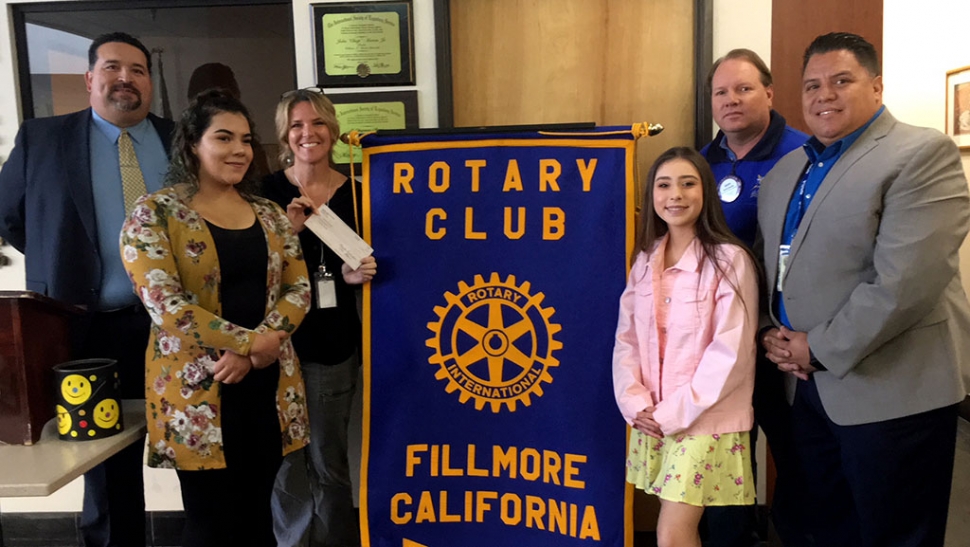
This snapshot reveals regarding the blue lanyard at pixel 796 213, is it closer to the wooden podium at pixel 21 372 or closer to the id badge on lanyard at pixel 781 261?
the id badge on lanyard at pixel 781 261

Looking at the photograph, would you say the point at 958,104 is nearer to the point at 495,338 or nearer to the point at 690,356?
the point at 690,356

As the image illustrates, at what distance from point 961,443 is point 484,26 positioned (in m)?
2.83

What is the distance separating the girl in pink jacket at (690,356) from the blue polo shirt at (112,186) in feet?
5.02

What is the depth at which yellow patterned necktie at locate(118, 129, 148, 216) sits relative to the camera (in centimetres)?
204

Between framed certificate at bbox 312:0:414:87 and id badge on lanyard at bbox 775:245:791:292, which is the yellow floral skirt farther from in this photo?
framed certificate at bbox 312:0:414:87

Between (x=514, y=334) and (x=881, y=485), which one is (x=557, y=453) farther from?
(x=881, y=485)

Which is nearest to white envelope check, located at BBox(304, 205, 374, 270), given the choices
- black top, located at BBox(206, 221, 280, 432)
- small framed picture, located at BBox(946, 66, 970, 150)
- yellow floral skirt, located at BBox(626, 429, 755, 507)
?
black top, located at BBox(206, 221, 280, 432)

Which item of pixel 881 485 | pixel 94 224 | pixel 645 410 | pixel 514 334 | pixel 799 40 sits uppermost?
pixel 799 40

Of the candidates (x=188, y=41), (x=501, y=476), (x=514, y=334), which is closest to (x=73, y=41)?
(x=188, y=41)

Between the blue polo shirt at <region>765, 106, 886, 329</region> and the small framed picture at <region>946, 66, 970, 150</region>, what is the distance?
1.56 meters

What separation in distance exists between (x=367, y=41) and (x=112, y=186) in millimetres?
994

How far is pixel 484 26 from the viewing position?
246cm

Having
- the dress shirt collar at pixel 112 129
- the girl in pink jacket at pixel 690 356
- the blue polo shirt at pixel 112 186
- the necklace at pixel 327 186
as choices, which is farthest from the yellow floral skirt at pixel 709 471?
the dress shirt collar at pixel 112 129

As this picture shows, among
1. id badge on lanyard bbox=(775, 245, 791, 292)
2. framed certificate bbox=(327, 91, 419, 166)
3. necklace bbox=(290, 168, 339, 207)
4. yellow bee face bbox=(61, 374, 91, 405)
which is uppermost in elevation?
framed certificate bbox=(327, 91, 419, 166)
